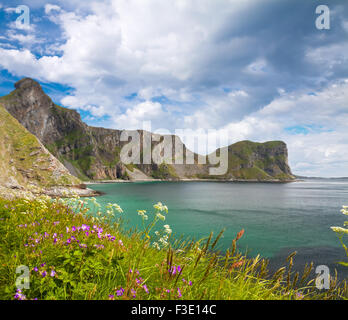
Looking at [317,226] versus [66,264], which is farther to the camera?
[317,226]

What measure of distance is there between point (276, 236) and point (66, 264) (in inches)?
1520

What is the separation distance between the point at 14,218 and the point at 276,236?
1507 inches

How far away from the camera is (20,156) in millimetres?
84250

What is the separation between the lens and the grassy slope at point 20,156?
3000 inches

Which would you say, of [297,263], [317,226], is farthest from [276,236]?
[317,226]

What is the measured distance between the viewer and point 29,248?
352 cm

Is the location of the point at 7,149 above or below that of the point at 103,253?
above

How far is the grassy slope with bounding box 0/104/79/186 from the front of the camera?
7619 centimetres

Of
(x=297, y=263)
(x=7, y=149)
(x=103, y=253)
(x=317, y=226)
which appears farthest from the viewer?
(x=7, y=149)
